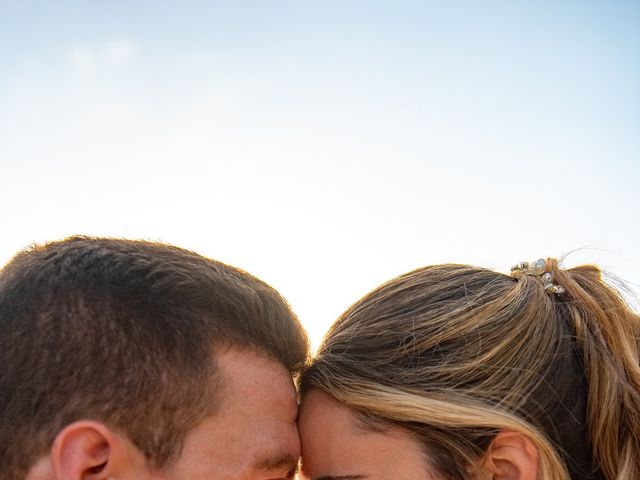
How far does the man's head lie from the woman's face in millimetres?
124

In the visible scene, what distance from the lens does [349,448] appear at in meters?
3.38

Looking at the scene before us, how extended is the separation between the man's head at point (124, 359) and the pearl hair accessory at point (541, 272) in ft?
4.13

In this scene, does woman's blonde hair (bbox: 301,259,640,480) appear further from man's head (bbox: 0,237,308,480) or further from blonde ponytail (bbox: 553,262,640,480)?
man's head (bbox: 0,237,308,480)

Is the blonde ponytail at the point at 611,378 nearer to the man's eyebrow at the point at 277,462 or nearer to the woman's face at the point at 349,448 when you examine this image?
the woman's face at the point at 349,448

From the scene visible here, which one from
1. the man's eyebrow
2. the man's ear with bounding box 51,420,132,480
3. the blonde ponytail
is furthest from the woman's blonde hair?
the man's ear with bounding box 51,420,132,480

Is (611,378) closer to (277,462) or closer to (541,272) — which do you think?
(541,272)

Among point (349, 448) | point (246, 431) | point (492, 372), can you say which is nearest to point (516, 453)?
point (492, 372)

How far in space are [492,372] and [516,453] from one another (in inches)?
12.8

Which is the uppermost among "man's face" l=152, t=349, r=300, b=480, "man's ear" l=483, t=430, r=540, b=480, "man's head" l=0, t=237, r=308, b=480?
"man's head" l=0, t=237, r=308, b=480

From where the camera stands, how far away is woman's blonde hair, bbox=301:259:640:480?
3.22 meters

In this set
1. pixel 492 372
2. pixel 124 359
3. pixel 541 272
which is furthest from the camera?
pixel 541 272

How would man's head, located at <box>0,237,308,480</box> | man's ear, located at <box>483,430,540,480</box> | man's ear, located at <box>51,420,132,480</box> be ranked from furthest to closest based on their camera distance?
man's ear, located at <box>483,430,540,480</box> < man's head, located at <box>0,237,308,480</box> < man's ear, located at <box>51,420,132,480</box>

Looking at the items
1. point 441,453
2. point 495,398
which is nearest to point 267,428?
point 441,453

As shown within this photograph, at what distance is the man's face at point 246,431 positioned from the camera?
321 cm
